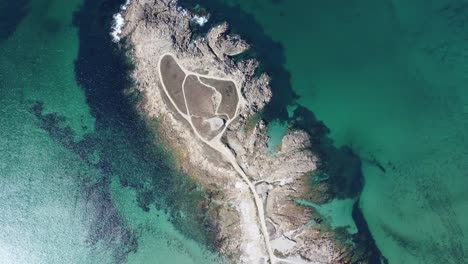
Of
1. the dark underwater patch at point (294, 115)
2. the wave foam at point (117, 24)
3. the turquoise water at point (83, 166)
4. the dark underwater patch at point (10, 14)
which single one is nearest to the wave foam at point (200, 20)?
the dark underwater patch at point (294, 115)

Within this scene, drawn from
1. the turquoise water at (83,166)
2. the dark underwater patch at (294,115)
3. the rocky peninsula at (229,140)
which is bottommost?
the turquoise water at (83,166)

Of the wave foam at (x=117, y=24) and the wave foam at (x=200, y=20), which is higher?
the wave foam at (x=200, y=20)

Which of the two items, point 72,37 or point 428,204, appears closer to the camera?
point 428,204

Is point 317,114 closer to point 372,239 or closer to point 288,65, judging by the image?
point 288,65

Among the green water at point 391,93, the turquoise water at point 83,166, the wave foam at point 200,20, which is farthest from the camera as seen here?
the turquoise water at point 83,166

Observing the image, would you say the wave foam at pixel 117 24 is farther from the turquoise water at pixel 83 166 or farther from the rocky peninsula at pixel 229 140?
the rocky peninsula at pixel 229 140

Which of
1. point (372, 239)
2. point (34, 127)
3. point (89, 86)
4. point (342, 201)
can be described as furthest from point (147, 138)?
point (372, 239)
